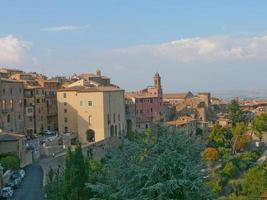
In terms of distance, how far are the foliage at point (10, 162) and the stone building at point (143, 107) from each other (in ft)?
104

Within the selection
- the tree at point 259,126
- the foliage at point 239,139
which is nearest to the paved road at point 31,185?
the foliage at point 239,139

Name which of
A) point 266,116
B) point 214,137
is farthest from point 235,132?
point 266,116

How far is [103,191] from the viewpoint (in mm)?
13758

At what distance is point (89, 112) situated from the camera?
59219mm

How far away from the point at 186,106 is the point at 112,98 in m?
22.5

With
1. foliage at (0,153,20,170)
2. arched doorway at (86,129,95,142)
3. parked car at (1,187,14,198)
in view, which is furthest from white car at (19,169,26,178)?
arched doorway at (86,129,95,142)

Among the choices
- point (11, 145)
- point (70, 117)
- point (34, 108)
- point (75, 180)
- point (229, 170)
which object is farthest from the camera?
point (70, 117)

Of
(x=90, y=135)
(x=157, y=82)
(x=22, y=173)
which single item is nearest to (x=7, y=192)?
(x=22, y=173)

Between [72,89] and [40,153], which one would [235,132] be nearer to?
[72,89]

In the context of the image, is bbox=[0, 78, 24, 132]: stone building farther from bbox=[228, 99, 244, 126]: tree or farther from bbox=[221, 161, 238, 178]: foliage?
bbox=[228, 99, 244, 126]: tree

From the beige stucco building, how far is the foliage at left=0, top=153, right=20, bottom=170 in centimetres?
2101

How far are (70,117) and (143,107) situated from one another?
1589 centimetres

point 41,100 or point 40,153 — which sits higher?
point 41,100

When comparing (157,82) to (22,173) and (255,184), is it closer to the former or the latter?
(255,184)
